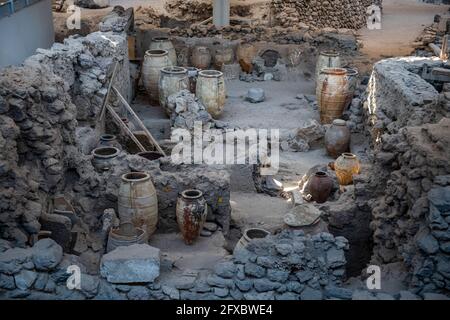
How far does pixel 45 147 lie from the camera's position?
5.80 m

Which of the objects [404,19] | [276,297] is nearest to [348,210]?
[276,297]

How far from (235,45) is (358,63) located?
302cm

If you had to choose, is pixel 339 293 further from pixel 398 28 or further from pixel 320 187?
pixel 398 28

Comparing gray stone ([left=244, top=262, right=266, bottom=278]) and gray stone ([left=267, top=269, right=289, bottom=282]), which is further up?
gray stone ([left=244, top=262, right=266, bottom=278])

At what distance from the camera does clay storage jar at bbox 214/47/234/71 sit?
13.3 metres

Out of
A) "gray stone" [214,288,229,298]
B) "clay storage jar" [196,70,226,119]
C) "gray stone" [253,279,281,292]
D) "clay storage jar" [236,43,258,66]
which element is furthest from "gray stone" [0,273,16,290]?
"clay storage jar" [236,43,258,66]

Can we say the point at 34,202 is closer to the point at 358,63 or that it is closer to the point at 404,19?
the point at 358,63

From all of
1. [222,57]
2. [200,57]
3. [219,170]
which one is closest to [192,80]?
[200,57]

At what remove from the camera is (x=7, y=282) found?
161 inches

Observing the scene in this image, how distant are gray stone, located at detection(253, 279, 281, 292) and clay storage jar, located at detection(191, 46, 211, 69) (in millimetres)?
9507

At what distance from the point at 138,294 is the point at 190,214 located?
1.98 m

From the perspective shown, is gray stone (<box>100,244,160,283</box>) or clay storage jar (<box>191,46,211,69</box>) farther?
clay storage jar (<box>191,46,211,69</box>)

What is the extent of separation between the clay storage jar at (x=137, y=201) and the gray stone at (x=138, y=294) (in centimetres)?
185

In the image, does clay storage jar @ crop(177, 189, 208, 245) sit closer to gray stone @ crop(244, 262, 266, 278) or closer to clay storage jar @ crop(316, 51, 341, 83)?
gray stone @ crop(244, 262, 266, 278)
